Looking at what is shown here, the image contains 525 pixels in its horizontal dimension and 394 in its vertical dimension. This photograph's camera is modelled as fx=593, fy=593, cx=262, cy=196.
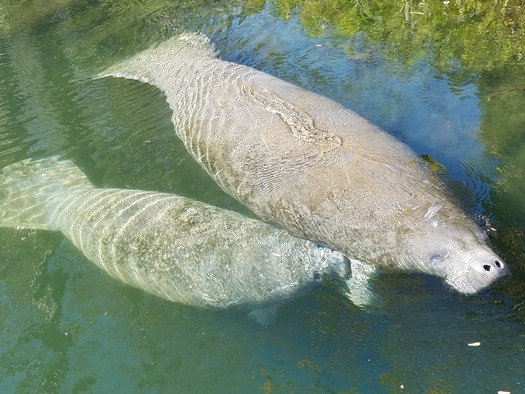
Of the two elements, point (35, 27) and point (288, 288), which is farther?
point (35, 27)

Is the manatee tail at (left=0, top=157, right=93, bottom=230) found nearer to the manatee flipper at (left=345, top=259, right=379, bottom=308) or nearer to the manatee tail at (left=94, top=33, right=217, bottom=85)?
the manatee tail at (left=94, top=33, right=217, bottom=85)

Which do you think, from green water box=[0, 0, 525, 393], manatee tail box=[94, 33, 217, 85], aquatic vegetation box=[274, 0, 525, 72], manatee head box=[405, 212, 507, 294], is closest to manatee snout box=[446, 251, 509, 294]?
manatee head box=[405, 212, 507, 294]

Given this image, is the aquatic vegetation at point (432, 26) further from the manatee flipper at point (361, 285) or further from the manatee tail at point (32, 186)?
the manatee tail at point (32, 186)

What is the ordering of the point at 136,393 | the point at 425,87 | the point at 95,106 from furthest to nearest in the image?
the point at 95,106 → the point at 425,87 → the point at 136,393

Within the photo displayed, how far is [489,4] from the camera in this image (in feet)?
28.4

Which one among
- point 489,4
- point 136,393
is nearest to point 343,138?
point 136,393

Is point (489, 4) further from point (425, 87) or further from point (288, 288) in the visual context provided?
point (288, 288)

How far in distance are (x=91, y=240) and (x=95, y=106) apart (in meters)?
3.00

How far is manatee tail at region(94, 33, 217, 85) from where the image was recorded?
25.5 ft

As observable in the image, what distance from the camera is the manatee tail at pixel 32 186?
610 cm

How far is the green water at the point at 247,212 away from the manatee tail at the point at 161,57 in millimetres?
197

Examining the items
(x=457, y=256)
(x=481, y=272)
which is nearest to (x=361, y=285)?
(x=457, y=256)

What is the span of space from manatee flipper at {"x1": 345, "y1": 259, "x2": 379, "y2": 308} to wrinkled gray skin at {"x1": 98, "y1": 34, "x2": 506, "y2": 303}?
11 mm

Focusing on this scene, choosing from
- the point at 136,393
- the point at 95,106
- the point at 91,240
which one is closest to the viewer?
the point at 136,393
